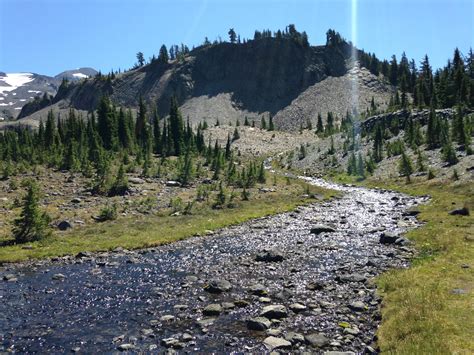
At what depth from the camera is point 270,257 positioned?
26172mm

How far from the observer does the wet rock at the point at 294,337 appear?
14.5 meters

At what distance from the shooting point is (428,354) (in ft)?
39.3

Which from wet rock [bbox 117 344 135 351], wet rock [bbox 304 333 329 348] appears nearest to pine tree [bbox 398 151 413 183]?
wet rock [bbox 304 333 329 348]

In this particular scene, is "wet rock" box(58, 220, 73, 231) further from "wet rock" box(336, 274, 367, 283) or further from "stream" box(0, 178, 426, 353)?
"wet rock" box(336, 274, 367, 283)

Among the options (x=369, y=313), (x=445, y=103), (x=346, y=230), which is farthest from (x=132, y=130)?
(x=369, y=313)

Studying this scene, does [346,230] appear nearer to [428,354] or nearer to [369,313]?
[369,313]

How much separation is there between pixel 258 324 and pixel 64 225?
89.1 feet

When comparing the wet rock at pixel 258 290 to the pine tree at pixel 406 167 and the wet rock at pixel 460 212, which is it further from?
the pine tree at pixel 406 167

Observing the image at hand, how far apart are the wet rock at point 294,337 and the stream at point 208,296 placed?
0.05 meters

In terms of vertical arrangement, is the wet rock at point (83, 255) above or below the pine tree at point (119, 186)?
below

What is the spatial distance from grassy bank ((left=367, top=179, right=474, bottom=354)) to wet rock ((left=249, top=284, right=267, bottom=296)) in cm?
598

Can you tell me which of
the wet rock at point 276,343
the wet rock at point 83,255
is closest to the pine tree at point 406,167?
the wet rock at point 83,255

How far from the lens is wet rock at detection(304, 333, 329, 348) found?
555 inches

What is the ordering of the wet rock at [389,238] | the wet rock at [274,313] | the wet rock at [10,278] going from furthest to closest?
the wet rock at [389,238] → the wet rock at [10,278] → the wet rock at [274,313]
